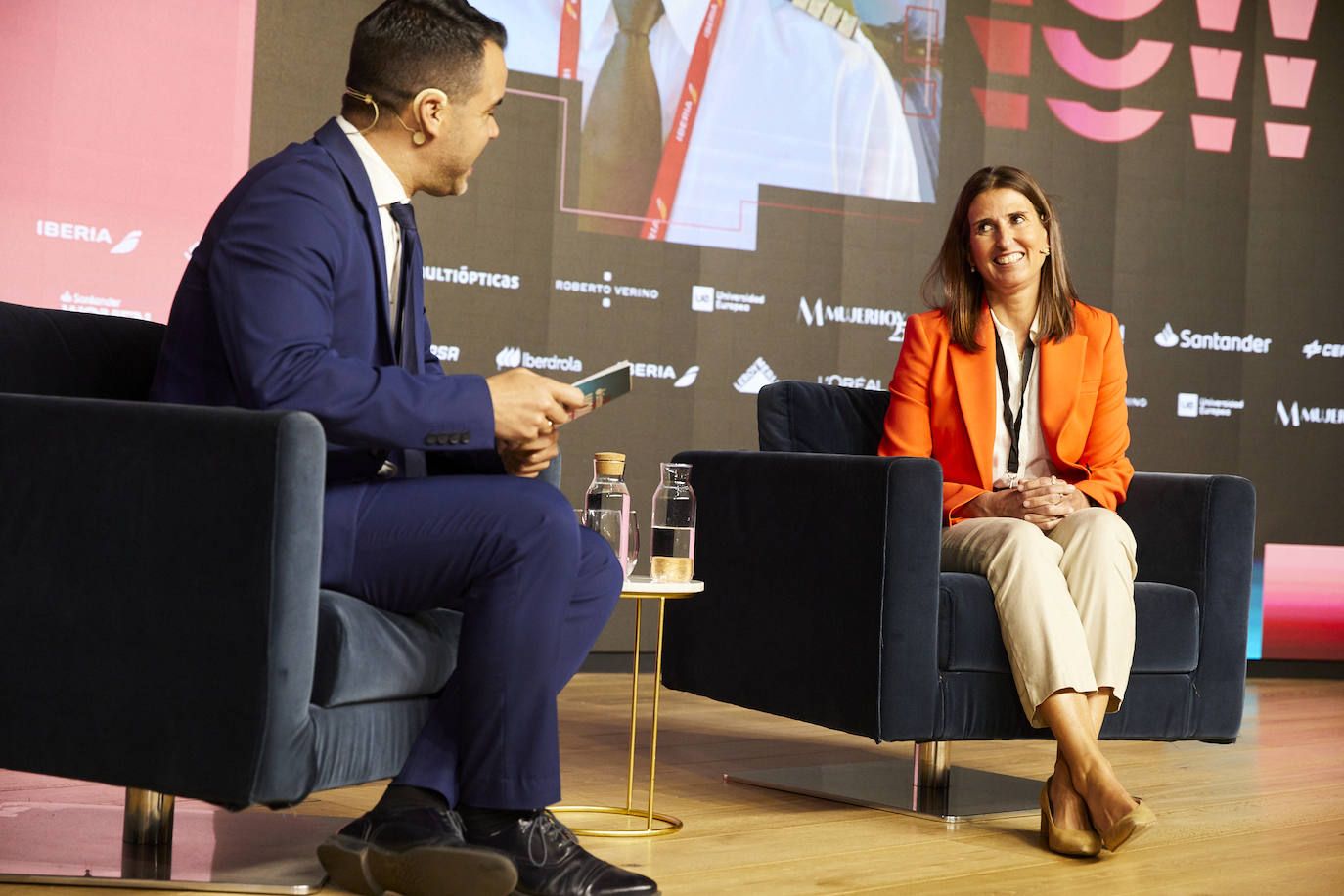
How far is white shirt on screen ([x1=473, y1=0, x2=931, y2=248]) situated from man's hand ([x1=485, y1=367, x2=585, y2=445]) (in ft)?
9.02

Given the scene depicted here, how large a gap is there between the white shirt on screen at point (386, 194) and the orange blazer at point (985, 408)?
1239 millimetres

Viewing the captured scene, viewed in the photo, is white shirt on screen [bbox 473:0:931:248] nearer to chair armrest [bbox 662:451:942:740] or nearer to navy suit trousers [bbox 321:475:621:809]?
chair armrest [bbox 662:451:942:740]

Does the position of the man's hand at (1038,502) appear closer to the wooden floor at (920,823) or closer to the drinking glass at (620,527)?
the wooden floor at (920,823)

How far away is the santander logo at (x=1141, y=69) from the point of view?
5203 millimetres

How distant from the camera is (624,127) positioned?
181 inches

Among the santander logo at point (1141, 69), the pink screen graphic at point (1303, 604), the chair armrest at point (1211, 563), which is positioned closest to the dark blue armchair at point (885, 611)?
the chair armrest at point (1211, 563)

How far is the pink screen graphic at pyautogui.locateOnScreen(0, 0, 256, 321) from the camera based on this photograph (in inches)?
154

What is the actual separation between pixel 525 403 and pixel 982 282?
147 centimetres

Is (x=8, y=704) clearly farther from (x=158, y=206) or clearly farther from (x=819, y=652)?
(x=158, y=206)

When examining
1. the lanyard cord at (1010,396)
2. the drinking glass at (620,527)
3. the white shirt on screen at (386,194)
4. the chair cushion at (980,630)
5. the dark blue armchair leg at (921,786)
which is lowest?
the dark blue armchair leg at (921,786)

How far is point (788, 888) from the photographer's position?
212 cm

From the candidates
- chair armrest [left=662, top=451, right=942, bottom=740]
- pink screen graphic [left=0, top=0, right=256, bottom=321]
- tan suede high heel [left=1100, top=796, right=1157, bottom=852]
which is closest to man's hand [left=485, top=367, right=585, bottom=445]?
chair armrest [left=662, top=451, right=942, bottom=740]

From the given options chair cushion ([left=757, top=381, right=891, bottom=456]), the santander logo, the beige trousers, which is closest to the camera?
the beige trousers

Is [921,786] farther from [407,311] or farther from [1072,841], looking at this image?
[407,311]
